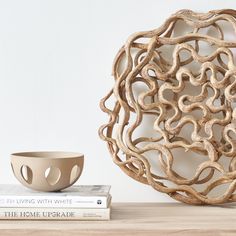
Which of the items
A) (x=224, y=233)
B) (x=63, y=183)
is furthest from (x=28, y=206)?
(x=224, y=233)

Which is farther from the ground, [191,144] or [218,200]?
[191,144]

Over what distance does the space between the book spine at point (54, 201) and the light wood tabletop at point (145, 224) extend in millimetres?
44

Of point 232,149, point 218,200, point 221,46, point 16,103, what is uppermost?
point 221,46

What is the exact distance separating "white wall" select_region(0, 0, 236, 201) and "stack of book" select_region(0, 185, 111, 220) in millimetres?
267

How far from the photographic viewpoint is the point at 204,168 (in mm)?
1403

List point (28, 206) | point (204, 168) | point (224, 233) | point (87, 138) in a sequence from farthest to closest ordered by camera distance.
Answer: point (87, 138) < point (204, 168) < point (28, 206) < point (224, 233)

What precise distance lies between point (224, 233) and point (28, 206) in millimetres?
474

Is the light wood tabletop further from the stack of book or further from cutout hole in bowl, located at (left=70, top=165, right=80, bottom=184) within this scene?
cutout hole in bowl, located at (left=70, top=165, right=80, bottom=184)

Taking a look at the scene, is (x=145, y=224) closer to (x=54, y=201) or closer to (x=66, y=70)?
(x=54, y=201)

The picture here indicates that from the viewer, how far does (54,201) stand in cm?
125

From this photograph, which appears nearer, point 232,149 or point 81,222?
point 81,222

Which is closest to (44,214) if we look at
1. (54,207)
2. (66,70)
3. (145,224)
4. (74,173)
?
(54,207)

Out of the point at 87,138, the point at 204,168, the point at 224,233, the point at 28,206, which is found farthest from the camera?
the point at 87,138

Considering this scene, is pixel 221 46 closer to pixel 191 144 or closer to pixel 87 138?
pixel 191 144
